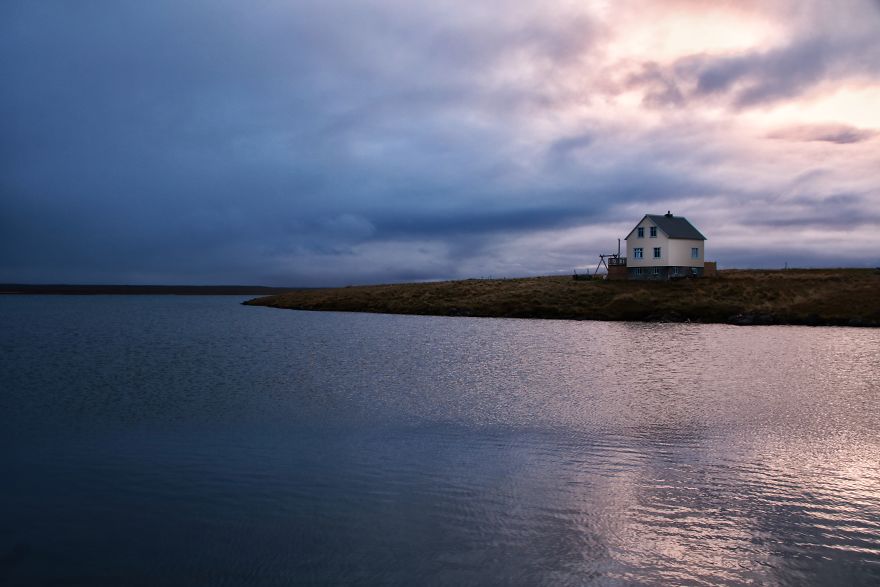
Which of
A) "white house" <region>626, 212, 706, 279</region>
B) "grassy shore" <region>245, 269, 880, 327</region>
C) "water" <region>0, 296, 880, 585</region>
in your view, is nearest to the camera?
"water" <region>0, 296, 880, 585</region>

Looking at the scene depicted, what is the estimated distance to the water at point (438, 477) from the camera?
9586 millimetres

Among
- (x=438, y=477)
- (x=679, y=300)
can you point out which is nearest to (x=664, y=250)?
(x=679, y=300)

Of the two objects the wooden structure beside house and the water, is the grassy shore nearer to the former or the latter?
the wooden structure beside house

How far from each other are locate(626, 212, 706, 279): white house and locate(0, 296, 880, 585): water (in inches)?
2496

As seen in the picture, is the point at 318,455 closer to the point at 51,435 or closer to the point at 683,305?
the point at 51,435

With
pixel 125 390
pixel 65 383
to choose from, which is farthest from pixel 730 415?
pixel 65 383

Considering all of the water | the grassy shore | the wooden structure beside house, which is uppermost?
the wooden structure beside house

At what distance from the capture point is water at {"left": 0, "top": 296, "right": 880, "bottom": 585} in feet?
31.4

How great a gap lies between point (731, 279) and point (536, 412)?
82657 millimetres

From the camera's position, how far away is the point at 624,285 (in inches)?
3612

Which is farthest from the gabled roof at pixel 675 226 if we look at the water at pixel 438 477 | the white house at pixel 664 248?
the water at pixel 438 477

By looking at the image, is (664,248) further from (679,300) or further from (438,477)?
(438,477)

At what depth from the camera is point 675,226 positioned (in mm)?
94250

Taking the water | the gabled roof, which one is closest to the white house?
the gabled roof
